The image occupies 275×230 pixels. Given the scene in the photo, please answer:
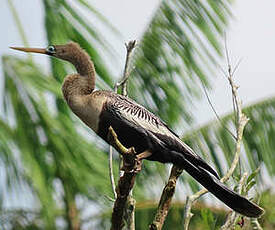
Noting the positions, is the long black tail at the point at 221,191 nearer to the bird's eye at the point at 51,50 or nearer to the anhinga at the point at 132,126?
the anhinga at the point at 132,126

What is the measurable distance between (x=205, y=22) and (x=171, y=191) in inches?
168

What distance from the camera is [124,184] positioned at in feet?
12.0

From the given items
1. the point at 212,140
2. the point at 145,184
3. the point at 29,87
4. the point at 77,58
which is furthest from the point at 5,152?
the point at 77,58

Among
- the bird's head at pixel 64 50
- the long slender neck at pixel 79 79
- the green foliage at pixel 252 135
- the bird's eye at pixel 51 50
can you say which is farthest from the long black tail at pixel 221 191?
the green foliage at pixel 252 135

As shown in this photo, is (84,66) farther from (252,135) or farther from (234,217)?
(252,135)

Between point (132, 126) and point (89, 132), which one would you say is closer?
point (132, 126)

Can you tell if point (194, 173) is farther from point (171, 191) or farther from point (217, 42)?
point (217, 42)

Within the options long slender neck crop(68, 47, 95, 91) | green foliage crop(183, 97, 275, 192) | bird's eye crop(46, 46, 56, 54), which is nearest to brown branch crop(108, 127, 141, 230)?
long slender neck crop(68, 47, 95, 91)

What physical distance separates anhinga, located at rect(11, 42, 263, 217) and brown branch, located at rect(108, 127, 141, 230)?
0.34 metres

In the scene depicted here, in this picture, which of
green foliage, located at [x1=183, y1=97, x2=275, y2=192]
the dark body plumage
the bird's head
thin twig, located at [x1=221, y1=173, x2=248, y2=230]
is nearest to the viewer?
thin twig, located at [x1=221, y1=173, x2=248, y2=230]

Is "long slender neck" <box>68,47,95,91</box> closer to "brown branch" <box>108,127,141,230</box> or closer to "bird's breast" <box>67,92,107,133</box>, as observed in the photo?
"bird's breast" <box>67,92,107,133</box>

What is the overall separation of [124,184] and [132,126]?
0.60 meters

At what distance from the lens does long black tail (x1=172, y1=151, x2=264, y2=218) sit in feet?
12.8

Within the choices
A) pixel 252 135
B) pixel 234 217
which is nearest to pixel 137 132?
pixel 234 217
